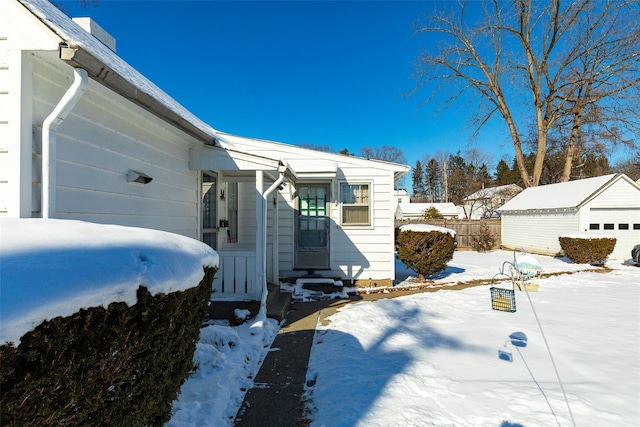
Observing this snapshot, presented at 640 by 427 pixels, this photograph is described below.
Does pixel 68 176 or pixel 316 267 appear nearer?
pixel 68 176

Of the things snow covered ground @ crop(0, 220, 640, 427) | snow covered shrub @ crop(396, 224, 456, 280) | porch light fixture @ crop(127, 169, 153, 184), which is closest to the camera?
snow covered ground @ crop(0, 220, 640, 427)

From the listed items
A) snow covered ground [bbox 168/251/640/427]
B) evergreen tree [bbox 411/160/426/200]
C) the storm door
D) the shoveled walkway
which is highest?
evergreen tree [bbox 411/160/426/200]

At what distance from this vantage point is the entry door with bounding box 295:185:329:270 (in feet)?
28.7

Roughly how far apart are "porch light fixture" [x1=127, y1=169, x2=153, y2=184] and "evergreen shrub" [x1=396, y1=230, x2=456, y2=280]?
267 inches

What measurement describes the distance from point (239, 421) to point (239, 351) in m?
1.30

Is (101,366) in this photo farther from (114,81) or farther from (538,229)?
(538,229)

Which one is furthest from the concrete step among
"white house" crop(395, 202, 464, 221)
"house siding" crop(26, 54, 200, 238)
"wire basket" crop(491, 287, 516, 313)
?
"white house" crop(395, 202, 464, 221)

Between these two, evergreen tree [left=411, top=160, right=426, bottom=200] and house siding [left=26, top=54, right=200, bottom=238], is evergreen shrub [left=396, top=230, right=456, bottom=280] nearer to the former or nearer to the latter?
house siding [left=26, top=54, right=200, bottom=238]

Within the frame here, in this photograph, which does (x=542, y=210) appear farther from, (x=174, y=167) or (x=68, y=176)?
(x=68, y=176)

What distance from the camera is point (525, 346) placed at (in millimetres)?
4250

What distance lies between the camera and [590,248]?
39.2 ft

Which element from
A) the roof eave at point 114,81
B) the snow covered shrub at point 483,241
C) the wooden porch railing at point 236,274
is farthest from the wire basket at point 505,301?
the snow covered shrub at point 483,241

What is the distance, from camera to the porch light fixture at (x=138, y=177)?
3.91 metres

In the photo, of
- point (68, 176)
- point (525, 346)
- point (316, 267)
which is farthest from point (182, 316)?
point (316, 267)
